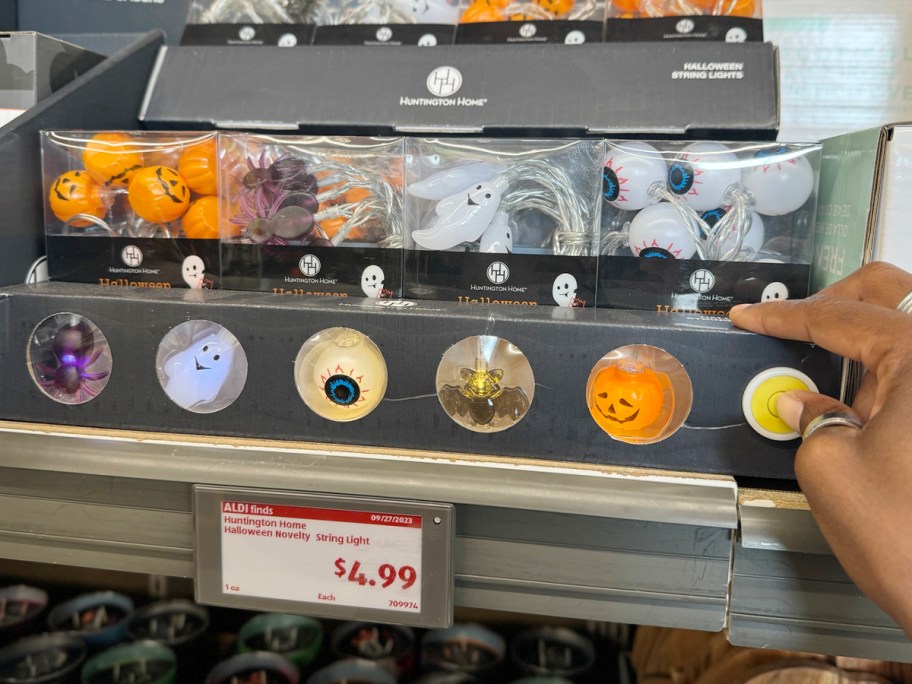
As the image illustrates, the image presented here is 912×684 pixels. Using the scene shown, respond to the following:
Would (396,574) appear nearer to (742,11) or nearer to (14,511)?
(14,511)

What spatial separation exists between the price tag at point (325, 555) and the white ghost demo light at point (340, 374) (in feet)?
0.33

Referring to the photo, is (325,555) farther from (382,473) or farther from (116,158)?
(116,158)

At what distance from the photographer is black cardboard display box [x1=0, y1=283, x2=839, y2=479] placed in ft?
2.35

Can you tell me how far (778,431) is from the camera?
2.35 ft

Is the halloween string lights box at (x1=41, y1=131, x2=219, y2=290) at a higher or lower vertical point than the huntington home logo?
lower

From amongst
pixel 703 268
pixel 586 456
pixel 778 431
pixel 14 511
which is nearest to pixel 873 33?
pixel 703 268

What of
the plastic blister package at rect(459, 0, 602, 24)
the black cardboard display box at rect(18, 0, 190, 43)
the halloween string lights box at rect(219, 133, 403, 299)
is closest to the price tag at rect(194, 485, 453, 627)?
the halloween string lights box at rect(219, 133, 403, 299)

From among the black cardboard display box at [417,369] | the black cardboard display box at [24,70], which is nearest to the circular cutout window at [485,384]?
the black cardboard display box at [417,369]

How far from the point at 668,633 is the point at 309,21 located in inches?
44.2

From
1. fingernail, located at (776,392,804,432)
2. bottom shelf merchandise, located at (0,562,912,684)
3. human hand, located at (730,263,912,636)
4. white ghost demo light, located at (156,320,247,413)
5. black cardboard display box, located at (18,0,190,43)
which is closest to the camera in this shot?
human hand, located at (730,263,912,636)

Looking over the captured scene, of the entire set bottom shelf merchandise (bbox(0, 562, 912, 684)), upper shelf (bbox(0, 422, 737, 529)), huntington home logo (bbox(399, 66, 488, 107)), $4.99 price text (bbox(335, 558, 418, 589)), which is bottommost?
bottom shelf merchandise (bbox(0, 562, 912, 684))

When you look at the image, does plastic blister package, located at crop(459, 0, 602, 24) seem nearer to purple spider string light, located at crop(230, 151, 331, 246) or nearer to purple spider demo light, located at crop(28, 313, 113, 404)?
purple spider string light, located at crop(230, 151, 331, 246)

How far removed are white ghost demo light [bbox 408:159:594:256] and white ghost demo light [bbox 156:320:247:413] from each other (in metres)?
0.25

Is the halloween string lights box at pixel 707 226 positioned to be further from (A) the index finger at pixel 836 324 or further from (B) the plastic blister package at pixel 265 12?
(B) the plastic blister package at pixel 265 12
